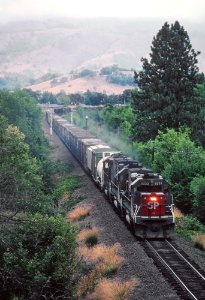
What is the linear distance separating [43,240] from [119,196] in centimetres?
1195

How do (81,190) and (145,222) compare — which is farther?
(81,190)

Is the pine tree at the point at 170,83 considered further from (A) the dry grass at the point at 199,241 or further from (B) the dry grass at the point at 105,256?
(B) the dry grass at the point at 105,256

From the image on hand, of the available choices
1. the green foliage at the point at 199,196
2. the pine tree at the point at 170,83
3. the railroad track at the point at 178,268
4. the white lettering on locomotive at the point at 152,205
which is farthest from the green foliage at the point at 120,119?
the railroad track at the point at 178,268

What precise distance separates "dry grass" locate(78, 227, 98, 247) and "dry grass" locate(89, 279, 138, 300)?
678 centimetres

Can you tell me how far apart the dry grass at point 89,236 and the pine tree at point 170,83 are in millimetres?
32118

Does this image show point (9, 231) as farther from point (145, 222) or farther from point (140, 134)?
point (140, 134)

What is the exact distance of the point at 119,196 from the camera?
33250mm

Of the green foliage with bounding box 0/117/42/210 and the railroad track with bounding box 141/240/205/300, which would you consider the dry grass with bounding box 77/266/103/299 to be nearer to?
the railroad track with bounding box 141/240/205/300

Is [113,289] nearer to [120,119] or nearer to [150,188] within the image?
[150,188]

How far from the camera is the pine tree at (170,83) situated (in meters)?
60.8

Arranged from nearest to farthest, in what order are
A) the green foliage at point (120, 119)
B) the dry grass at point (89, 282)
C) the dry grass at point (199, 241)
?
the dry grass at point (89, 282) → the dry grass at point (199, 241) → the green foliage at point (120, 119)

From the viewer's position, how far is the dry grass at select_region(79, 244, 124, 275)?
23.5 m

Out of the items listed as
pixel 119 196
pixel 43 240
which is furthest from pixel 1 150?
pixel 43 240

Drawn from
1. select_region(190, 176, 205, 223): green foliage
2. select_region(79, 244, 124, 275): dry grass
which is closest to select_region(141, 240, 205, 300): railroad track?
select_region(79, 244, 124, 275): dry grass
